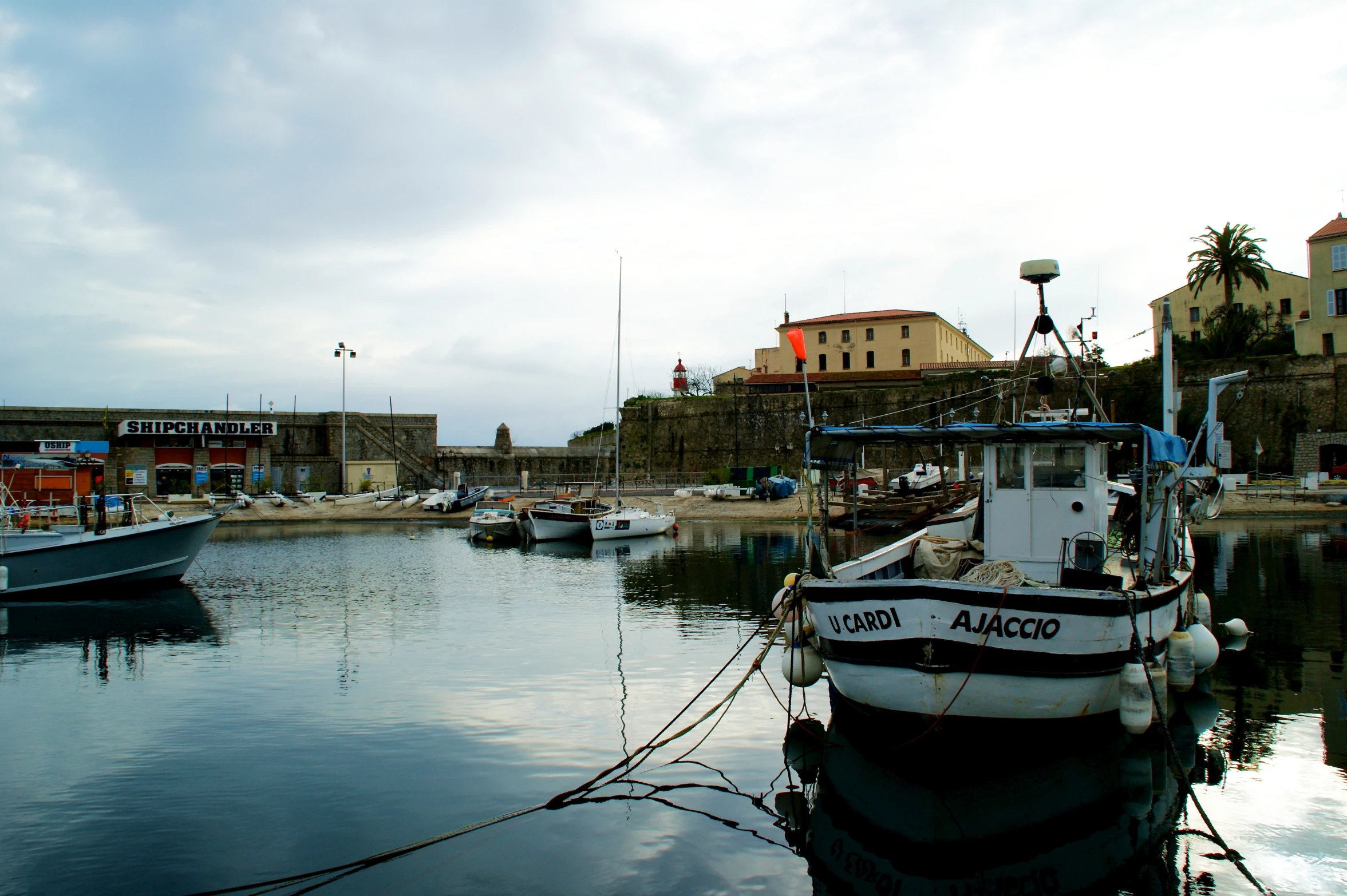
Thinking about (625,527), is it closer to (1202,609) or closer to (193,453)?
(1202,609)

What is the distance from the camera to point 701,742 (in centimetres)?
1021

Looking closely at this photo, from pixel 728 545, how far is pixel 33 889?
29901mm

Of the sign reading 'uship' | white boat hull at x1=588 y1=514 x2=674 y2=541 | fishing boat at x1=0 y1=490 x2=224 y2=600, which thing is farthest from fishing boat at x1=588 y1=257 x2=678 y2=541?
the sign reading 'uship'

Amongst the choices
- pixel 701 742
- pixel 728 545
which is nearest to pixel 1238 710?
pixel 701 742

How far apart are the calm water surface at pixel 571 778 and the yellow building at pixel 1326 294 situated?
123ft

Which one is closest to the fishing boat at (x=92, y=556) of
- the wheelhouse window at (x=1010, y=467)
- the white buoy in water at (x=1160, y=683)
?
the wheelhouse window at (x=1010, y=467)

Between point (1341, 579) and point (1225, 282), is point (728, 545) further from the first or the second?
point (1225, 282)

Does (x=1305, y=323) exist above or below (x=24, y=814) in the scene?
above

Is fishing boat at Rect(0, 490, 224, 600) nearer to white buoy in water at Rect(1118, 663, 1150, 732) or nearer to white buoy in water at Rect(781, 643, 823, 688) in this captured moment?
white buoy in water at Rect(781, 643, 823, 688)

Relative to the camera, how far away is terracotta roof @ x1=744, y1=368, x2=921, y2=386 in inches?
2633

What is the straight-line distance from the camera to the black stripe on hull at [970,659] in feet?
28.7

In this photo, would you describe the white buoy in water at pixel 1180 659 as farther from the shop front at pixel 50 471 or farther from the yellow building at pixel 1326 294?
the yellow building at pixel 1326 294

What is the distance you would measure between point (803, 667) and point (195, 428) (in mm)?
57467

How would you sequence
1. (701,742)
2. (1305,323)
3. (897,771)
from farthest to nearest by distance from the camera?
(1305,323) → (701,742) → (897,771)
